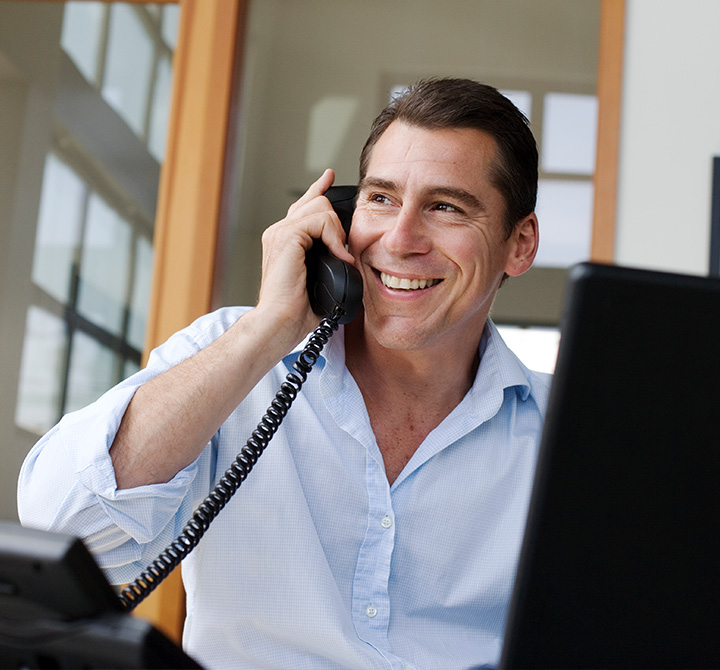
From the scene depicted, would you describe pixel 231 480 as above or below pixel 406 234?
below

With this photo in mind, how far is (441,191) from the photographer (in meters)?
1.46

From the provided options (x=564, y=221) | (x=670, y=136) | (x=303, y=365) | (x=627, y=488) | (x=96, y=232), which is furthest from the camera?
(x=96, y=232)

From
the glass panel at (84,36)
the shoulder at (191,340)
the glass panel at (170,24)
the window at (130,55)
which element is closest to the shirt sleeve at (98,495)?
the shoulder at (191,340)

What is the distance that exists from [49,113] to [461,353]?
1581 mm

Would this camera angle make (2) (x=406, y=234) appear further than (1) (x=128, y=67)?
No

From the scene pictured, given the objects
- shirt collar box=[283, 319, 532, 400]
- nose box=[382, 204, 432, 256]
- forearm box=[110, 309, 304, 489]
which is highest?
nose box=[382, 204, 432, 256]

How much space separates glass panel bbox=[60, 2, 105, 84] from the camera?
2.43 meters

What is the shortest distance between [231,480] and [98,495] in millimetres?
178

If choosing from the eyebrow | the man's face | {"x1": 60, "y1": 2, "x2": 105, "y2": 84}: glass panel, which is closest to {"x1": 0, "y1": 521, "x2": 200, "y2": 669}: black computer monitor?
the man's face

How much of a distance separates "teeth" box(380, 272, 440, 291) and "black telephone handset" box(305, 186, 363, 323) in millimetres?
100

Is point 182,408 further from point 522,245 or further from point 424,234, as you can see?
point 522,245

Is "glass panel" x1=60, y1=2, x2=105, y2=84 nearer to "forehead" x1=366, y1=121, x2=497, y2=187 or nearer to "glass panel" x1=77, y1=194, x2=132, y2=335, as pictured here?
"glass panel" x1=77, y1=194, x2=132, y2=335

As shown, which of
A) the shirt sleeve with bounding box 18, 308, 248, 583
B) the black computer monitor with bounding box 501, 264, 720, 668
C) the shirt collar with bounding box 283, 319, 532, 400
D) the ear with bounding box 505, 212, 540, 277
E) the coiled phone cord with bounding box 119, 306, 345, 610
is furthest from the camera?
the ear with bounding box 505, 212, 540, 277

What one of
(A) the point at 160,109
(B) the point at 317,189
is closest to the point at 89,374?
(A) the point at 160,109
